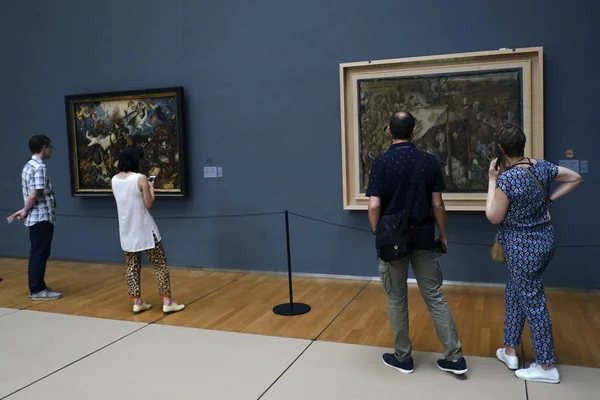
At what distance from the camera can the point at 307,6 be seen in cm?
676

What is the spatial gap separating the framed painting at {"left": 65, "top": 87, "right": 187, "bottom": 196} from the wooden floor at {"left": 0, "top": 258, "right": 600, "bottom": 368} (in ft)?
4.48

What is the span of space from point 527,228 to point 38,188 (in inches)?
201

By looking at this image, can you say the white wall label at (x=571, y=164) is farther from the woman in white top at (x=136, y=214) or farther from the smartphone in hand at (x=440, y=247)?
the woman in white top at (x=136, y=214)

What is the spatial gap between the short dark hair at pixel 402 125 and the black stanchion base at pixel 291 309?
2.41 m

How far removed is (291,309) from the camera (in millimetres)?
5602

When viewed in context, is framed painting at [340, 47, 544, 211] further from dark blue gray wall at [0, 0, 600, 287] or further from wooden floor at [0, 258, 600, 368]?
wooden floor at [0, 258, 600, 368]

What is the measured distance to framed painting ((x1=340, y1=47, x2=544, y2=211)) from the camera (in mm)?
5855

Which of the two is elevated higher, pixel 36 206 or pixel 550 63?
pixel 550 63

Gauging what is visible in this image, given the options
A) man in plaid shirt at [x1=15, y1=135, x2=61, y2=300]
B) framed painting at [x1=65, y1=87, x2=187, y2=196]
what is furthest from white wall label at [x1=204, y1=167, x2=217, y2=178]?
man in plaid shirt at [x1=15, y1=135, x2=61, y2=300]

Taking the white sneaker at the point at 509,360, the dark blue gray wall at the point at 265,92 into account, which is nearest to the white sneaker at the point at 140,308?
the dark blue gray wall at the point at 265,92

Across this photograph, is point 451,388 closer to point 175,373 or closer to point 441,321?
point 441,321

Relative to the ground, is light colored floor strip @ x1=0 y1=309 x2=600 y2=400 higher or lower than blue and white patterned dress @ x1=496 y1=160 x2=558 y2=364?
lower

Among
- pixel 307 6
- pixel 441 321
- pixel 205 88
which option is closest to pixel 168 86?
pixel 205 88

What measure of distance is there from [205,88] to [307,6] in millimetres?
1760
